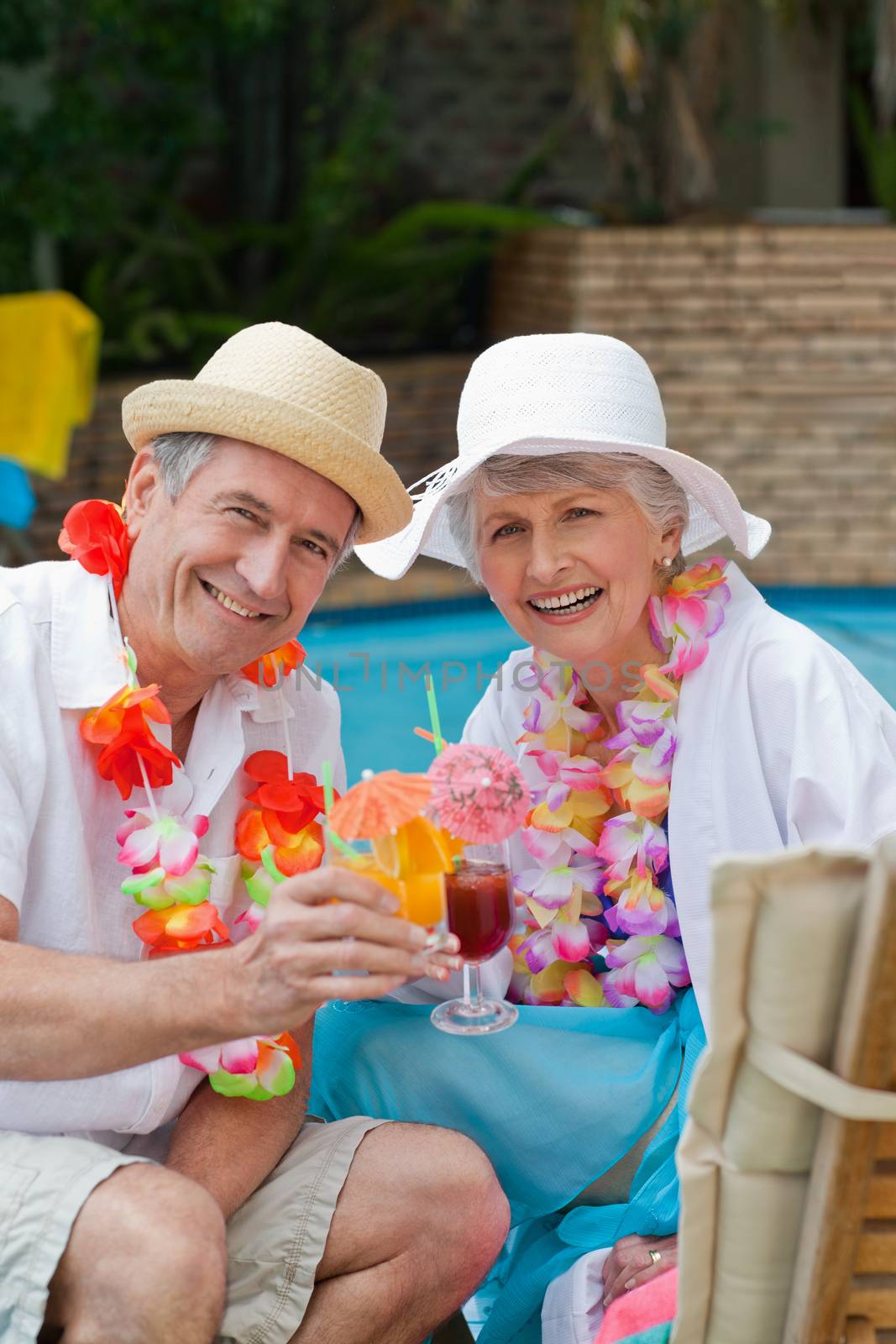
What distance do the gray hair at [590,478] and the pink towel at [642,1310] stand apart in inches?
43.0

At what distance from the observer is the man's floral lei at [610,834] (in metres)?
2.48

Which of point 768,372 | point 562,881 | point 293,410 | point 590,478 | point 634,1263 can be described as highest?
point 293,410

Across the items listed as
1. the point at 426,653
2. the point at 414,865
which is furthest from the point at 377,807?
the point at 426,653

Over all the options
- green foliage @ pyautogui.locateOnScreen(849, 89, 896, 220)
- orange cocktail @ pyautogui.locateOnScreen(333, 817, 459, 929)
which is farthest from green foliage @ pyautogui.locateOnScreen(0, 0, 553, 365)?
orange cocktail @ pyautogui.locateOnScreen(333, 817, 459, 929)

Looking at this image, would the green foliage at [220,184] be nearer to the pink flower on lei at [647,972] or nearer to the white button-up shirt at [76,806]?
the white button-up shirt at [76,806]

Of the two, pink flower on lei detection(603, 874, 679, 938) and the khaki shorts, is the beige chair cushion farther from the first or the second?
pink flower on lei detection(603, 874, 679, 938)

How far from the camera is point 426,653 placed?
7344mm

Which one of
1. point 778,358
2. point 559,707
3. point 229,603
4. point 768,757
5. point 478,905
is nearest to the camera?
point 478,905

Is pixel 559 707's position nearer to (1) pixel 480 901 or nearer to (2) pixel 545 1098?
(2) pixel 545 1098

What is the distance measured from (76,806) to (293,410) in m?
0.59

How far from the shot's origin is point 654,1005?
97.3 inches

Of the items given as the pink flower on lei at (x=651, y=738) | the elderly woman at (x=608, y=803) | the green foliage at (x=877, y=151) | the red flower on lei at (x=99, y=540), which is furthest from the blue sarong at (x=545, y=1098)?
the green foliage at (x=877, y=151)

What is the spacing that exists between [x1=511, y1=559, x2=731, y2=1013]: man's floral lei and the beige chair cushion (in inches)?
39.2

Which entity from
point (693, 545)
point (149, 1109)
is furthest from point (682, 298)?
point (149, 1109)
